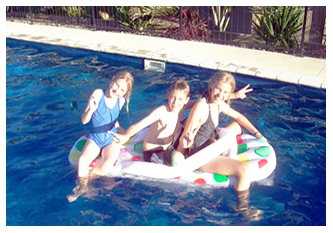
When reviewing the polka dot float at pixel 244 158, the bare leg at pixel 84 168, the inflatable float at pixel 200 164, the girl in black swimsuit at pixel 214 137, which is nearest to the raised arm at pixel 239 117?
the girl in black swimsuit at pixel 214 137

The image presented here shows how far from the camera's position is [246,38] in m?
9.45

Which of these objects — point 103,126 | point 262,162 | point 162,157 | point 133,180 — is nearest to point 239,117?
point 262,162

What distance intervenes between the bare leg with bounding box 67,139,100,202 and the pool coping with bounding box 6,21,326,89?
12.2 feet

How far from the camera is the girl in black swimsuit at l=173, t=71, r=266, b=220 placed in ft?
13.0

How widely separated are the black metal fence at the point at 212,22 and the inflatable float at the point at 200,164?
4255mm

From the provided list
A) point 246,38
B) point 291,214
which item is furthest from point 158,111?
point 246,38

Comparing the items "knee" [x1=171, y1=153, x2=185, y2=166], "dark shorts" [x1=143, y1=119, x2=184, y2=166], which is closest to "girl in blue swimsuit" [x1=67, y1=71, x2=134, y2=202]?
"dark shorts" [x1=143, y1=119, x2=184, y2=166]

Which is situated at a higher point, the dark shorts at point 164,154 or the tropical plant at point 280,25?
the tropical plant at point 280,25

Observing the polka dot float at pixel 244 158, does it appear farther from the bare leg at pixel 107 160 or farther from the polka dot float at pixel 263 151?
the bare leg at pixel 107 160

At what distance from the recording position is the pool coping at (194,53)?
272 inches

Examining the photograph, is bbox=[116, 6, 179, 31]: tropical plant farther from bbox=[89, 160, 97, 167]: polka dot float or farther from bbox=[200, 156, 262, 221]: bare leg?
bbox=[200, 156, 262, 221]: bare leg

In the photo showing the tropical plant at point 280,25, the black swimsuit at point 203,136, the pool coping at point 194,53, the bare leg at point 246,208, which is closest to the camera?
the bare leg at point 246,208

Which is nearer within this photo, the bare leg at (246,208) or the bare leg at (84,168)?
the bare leg at (246,208)

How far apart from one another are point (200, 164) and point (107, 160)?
103 centimetres
